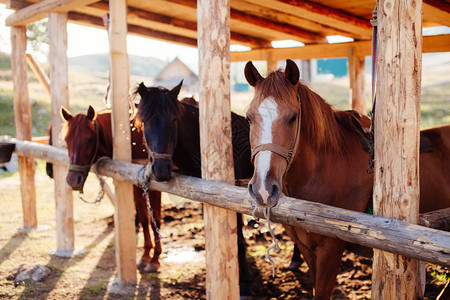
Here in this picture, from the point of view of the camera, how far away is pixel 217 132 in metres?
2.94

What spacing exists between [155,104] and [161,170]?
27.4 inches

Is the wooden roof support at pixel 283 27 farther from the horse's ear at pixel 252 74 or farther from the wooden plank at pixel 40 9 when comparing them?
the horse's ear at pixel 252 74

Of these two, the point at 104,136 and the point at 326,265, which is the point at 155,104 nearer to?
the point at 104,136

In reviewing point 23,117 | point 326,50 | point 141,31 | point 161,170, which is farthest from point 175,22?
point 161,170

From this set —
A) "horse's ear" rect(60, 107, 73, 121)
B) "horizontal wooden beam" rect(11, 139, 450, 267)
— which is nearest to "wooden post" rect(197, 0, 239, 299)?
"horizontal wooden beam" rect(11, 139, 450, 267)

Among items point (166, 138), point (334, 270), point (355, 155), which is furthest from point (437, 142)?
point (166, 138)

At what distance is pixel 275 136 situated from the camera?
7.50 ft

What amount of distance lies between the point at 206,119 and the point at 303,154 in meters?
0.82

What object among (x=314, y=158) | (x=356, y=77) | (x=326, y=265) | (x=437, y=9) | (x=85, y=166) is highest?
(x=437, y=9)

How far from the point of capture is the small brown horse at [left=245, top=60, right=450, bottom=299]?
2.28 m

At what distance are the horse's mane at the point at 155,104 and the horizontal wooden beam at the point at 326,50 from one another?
395 centimetres

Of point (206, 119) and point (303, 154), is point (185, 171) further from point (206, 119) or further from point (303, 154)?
point (303, 154)

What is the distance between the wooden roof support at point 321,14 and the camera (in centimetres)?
446

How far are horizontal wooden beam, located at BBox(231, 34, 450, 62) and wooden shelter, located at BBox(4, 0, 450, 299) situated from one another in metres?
0.02
